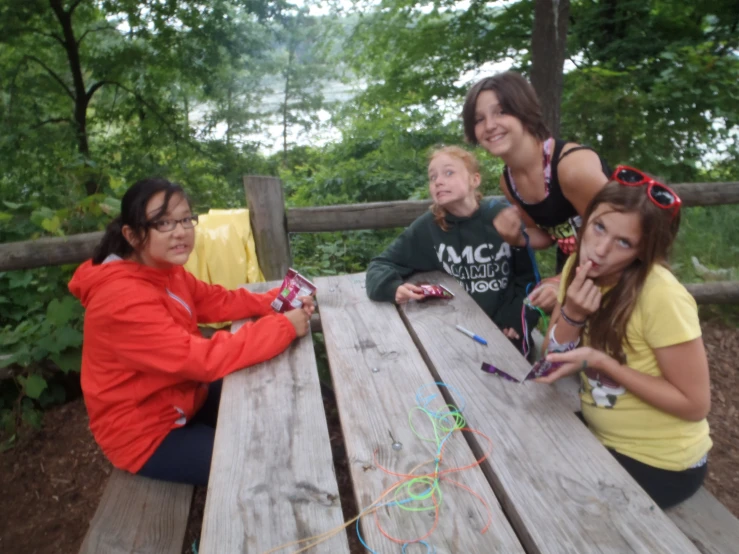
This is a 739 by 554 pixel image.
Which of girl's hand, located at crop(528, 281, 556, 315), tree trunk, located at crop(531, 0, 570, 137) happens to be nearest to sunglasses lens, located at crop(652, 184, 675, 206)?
girl's hand, located at crop(528, 281, 556, 315)

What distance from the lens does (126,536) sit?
1.85 metres

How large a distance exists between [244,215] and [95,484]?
65.4 inches

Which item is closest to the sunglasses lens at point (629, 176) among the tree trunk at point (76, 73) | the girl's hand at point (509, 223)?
the girl's hand at point (509, 223)

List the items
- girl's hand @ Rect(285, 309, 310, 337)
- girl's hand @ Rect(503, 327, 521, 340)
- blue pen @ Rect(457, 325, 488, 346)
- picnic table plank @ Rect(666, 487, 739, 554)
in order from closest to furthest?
picnic table plank @ Rect(666, 487, 739, 554), blue pen @ Rect(457, 325, 488, 346), girl's hand @ Rect(285, 309, 310, 337), girl's hand @ Rect(503, 327, 521, 340)

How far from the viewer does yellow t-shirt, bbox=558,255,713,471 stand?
5.27 feet

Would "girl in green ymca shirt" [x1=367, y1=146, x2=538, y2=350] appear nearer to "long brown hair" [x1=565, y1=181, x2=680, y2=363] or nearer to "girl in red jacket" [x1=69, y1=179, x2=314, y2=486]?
"girl in red jacket" [x1=69, y1=179, x2=314, y2=486]

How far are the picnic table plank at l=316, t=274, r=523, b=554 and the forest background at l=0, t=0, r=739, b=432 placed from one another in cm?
235

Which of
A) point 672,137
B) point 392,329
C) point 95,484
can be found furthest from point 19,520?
point 672,137

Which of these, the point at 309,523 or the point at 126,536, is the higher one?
the point at 309,523

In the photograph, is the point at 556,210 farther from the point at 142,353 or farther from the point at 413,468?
the point at 142,353

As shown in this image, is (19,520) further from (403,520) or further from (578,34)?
(578,34)

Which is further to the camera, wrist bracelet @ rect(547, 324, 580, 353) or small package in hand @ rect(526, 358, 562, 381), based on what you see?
wrist bracelet @ rect(547, 324, 580, 353)

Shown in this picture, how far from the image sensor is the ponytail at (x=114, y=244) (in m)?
2.18

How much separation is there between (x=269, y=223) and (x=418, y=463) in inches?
84.0
